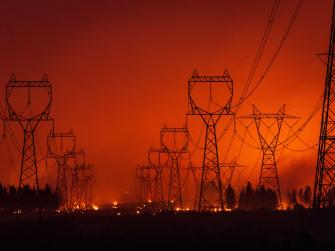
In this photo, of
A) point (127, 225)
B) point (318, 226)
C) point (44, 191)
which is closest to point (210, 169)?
point (127, 225)

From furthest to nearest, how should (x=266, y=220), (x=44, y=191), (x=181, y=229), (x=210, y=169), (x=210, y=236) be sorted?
(x=44, y=191)
(x=210, y=169)
(x=266, y=220)
(x=181, y=229)
(x=210, y=236)

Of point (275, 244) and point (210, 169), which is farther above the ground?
point (210, 169)

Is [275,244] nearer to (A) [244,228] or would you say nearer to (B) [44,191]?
(A) [244,228]

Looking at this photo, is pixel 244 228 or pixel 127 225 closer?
pixel 244 228

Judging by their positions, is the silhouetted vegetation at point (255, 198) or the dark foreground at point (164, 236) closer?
the dark foreground at point (164, 236)

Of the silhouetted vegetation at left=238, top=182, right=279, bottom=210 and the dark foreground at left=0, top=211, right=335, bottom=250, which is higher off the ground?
the silhouetted vegetation at left=238, top=182, right=279, bottom=210

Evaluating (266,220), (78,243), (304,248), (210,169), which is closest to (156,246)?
(78,243)

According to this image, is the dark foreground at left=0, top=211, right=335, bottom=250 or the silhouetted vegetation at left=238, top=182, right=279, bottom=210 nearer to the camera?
the dark foreground at left=0, top=211, right=335, bottom=250

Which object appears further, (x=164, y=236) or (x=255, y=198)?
(x=255, y=198)

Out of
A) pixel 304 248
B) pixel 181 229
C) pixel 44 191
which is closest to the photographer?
pixel 304 248

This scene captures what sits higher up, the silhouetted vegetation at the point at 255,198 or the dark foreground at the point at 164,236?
the silhouetted vegetation at the point at 255,198
